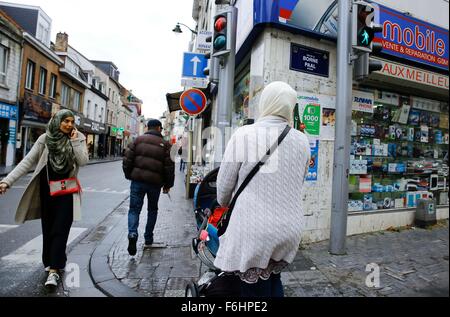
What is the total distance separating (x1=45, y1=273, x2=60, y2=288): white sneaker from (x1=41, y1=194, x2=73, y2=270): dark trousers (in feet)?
0.25

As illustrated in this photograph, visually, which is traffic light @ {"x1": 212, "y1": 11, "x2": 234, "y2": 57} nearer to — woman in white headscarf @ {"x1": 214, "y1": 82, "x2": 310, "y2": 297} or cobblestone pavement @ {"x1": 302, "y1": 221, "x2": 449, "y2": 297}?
woman in white headscarf @ {"x1": 214, "y1": 82, "x2": 310, "y2": 297}

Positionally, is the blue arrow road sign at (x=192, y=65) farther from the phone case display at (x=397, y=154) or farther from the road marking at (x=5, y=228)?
the road marking at (x=5, y=228)

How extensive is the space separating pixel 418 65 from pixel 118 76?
53.0 meters

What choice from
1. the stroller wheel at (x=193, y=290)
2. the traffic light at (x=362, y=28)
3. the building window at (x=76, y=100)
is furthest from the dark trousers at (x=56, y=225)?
the building window at (x=76, y=100)

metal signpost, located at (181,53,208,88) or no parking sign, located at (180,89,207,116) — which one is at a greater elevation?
metal signpost, located at (181,53,208,88)

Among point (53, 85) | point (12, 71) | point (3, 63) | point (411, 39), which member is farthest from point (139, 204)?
point (53, 85)

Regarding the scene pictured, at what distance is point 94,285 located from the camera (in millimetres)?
3457

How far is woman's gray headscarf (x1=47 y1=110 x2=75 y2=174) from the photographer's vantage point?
340cm

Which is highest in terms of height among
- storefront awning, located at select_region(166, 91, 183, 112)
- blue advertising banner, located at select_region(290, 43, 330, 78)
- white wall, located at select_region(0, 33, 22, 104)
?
white wall, located at select_region(0, 33, 22, 104)

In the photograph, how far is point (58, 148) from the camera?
11.1 ft

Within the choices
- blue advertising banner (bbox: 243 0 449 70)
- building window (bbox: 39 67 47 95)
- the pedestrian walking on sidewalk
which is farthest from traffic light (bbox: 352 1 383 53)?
building window (bbox: 39 67 47 95)

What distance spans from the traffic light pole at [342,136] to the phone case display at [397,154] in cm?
145
